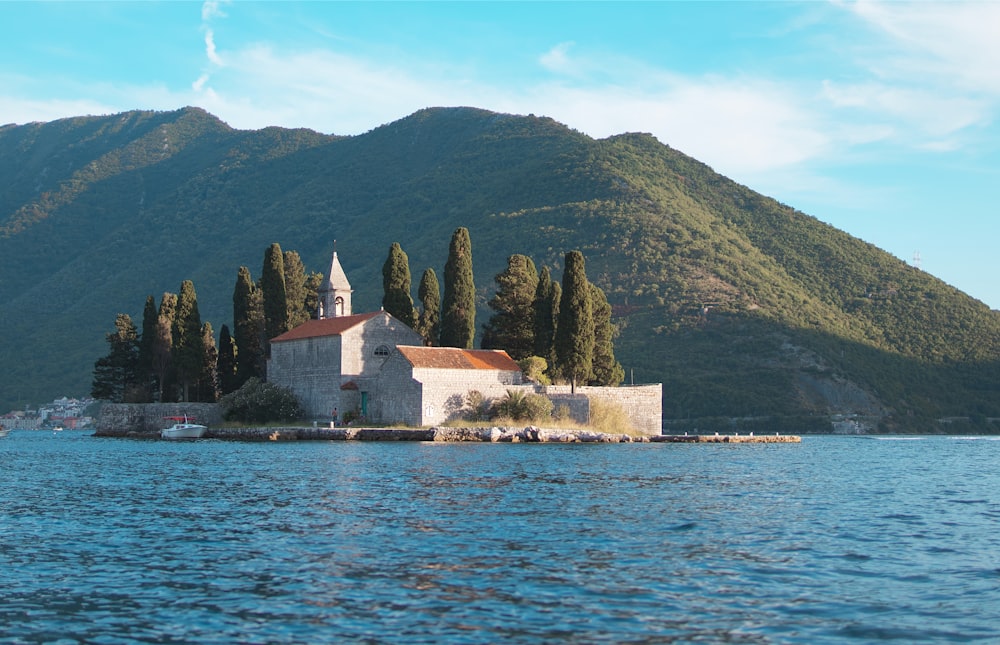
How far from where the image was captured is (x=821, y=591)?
14992 millimetres

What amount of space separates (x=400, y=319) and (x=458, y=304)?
3539 mm

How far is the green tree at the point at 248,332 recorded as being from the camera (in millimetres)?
64188

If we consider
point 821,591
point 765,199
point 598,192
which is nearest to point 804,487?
point 821,591

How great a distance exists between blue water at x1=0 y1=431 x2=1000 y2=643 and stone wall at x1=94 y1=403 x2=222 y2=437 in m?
29.0

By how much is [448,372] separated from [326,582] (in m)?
37.2

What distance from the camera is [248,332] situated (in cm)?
6412

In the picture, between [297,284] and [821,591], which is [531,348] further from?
[821,591]

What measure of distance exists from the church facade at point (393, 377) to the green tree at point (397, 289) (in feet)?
6.78

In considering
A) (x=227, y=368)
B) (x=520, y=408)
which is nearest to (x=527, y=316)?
(x=520, y=408)

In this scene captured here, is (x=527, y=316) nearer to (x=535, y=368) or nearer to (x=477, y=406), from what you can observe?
(x=535, y=368)

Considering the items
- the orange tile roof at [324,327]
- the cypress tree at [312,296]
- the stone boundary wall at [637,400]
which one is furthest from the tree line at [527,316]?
the cypress tree at [312,296]

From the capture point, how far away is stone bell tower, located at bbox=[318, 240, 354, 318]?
213ft

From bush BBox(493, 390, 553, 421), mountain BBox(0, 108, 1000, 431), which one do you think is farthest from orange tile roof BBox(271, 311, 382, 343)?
mountain BBox(0, 108, 1000, 431)

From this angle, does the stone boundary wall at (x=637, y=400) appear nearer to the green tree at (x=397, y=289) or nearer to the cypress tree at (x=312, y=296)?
the green tree at (x=397, y=289)
